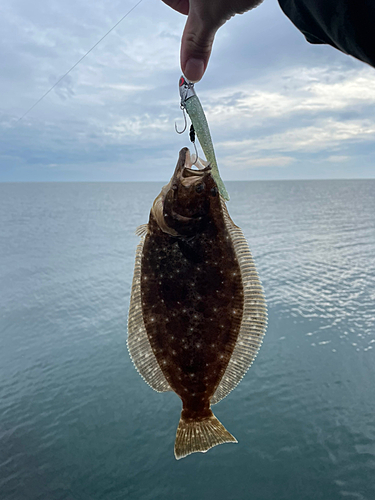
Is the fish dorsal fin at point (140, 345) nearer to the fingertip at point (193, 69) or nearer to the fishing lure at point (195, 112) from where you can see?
the fishing lure at point (195, 112)

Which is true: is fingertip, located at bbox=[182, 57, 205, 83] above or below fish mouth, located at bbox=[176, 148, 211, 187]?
above

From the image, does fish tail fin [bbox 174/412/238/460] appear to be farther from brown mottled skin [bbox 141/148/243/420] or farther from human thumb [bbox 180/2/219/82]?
human thumb [bbox 180/2/219/82]

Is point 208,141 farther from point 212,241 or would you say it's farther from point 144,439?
point 144,439

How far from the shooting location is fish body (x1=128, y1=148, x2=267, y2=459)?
248 centimetres

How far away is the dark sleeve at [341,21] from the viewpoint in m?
1.35

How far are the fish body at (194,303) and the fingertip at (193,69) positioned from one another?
1.56 ft

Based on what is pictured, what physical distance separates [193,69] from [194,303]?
1.54 meters

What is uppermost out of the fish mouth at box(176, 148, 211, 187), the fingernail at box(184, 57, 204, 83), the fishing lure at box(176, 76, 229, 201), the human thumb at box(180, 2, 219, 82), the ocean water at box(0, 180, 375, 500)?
the human thumb at box(180, 2, 219, 82)

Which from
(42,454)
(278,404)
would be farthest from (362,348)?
(42,454)

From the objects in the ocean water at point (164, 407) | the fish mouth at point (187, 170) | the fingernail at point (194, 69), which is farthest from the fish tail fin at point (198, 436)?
the ocean water at point (164, 407)

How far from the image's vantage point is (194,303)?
2.48m

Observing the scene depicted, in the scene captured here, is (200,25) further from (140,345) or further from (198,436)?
(198,436)

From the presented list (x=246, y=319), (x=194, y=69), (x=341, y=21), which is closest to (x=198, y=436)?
(x=246, y=319)

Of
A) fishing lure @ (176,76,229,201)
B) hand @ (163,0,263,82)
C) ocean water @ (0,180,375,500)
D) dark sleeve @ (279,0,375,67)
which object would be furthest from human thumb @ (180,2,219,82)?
ocean water @ (0,180,375,500)
